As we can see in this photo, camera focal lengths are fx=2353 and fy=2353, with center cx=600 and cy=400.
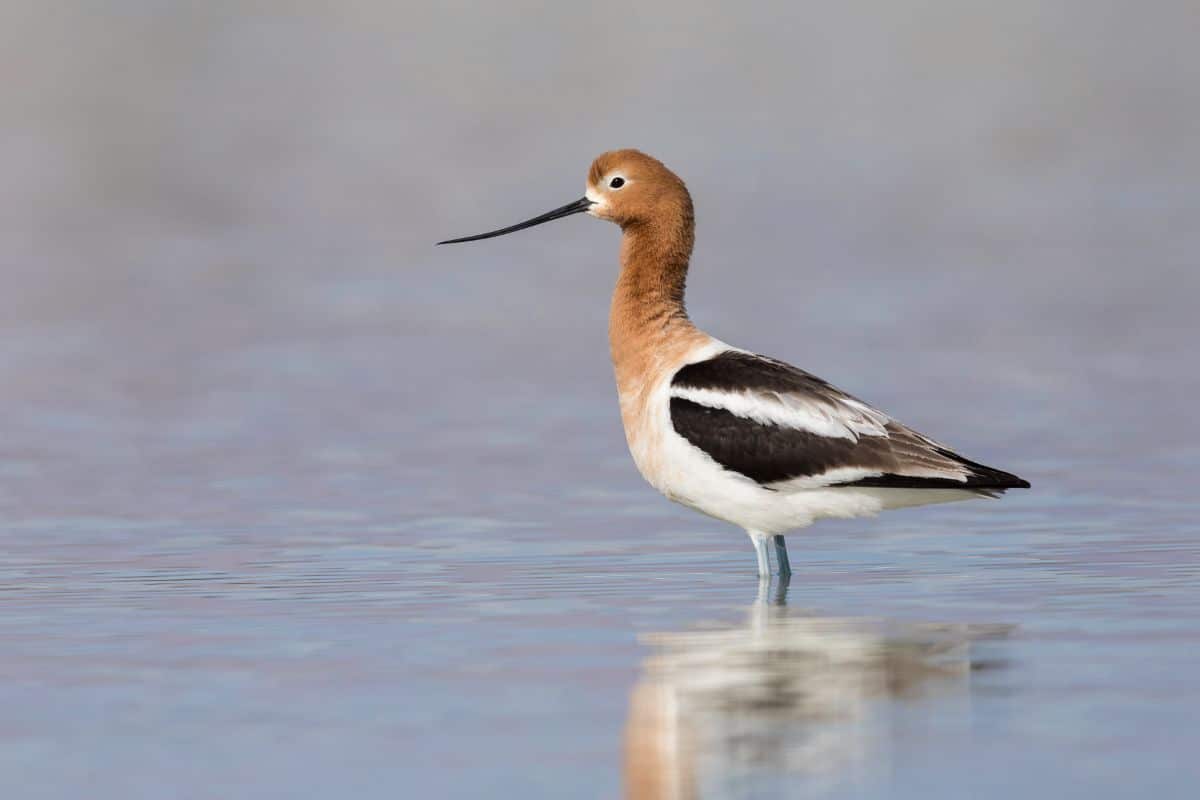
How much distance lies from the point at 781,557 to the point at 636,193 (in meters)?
2.33

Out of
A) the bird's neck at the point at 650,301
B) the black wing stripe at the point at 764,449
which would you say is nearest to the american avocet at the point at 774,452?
the black wing stripe at the point at 764,449

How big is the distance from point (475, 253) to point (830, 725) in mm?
20548

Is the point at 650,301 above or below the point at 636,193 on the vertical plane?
below

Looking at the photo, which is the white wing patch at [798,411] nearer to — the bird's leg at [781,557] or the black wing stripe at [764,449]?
the black wing stripe at [764,449]

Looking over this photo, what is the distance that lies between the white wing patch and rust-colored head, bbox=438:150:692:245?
1.46m

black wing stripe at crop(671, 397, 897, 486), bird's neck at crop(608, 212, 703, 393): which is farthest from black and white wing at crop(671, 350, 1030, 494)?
bird's neck at crop(608, 212, 703, 393)

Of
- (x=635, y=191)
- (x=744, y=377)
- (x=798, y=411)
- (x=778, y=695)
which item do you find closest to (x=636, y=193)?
(x=635, y=191)

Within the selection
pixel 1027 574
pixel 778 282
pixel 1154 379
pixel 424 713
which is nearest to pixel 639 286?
pixel 1027 574

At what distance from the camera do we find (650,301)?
39.0 feet

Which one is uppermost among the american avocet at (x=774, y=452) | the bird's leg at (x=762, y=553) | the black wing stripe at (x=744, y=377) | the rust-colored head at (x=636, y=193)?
the rust-colored head at (x=636, y=193)

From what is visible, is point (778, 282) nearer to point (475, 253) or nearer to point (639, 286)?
point (475, 253)

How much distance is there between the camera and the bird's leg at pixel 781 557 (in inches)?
426

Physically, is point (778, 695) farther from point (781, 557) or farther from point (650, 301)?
point (650, 301)

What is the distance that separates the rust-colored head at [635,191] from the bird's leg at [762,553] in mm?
2009
